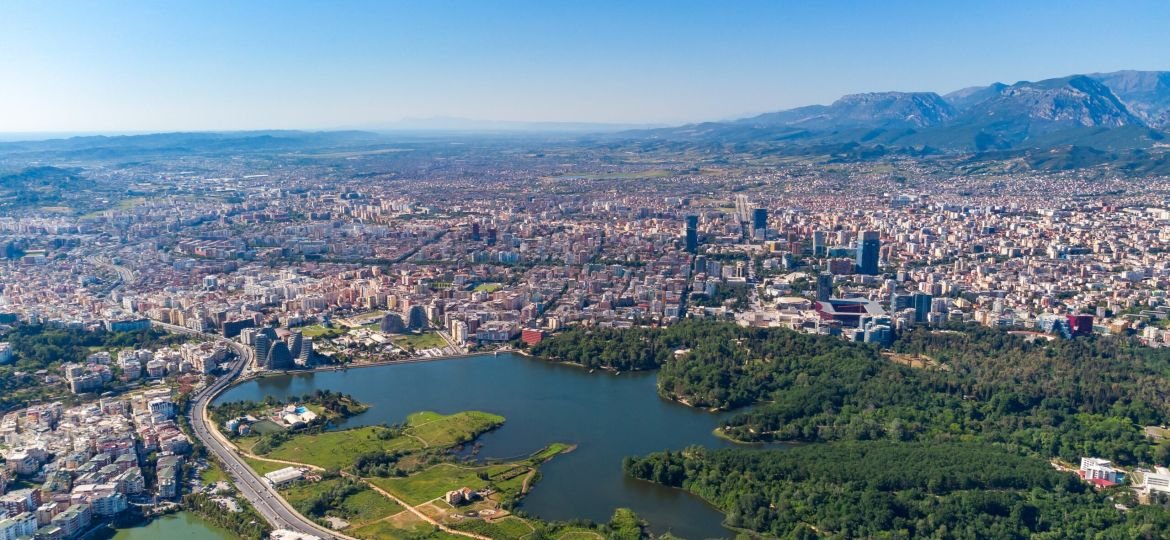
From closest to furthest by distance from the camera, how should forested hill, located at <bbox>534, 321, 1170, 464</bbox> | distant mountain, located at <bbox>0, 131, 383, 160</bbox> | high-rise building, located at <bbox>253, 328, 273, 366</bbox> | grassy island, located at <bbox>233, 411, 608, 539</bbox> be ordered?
1. grassy island, located at <bbox>233, 411, 608, 539</bbox>
2. forested hill, located at <bbox>534, 321, 1170, 464</bbox>
3. high-rise building, located at <bbox>253, 328, 273, 366</bbox>
4. distant mountain, located at <bbox>0, 131, 383, 160</bbox>

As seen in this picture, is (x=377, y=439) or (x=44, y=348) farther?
(x=44, y=348)

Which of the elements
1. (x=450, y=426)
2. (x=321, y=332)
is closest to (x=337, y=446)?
(x=450, y=426)

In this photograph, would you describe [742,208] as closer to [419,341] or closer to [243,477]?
[419,341]

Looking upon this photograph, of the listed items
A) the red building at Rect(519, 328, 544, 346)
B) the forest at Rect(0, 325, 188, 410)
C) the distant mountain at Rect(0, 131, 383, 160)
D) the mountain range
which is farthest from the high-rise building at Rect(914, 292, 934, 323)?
the distant mountain at Rect(0, 131, 383, 160)

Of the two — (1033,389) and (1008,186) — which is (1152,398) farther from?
(1008,186)

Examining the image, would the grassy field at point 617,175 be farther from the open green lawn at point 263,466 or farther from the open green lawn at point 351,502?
the open green lawn at point 351,502

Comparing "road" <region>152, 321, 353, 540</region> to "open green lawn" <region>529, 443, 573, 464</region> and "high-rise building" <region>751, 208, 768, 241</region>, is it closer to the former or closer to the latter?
"open green lawn" <region>529, 443, 573, 464</region>

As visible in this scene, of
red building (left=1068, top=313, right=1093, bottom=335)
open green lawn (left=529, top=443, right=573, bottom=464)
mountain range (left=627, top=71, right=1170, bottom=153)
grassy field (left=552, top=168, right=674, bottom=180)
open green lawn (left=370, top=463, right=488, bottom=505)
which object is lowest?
open green lawn (left=529, top=443, right=573, bottom=464)

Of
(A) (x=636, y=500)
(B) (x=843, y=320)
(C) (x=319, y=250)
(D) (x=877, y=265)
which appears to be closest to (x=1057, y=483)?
(A) (x=636, y=500)
